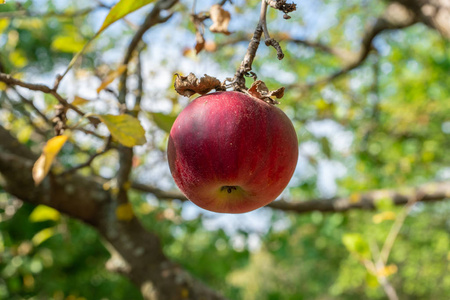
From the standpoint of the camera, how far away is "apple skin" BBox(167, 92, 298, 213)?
0.57 m

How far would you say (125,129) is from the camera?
0.76 metres

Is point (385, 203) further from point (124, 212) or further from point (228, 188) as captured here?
point (228, 188)

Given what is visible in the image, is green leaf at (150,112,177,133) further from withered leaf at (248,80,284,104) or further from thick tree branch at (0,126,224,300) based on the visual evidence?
thick tree branch at (0,126,224,300)

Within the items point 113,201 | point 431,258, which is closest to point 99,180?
point 113,201

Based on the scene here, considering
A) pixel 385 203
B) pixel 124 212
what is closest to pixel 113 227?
pixel 124 212

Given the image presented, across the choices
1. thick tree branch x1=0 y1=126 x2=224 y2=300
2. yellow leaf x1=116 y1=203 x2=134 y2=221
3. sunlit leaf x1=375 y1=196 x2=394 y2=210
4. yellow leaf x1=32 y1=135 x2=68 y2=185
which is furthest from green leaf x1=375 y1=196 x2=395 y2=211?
yellow leaf x1=32 y1=135 x2=68 y2=185

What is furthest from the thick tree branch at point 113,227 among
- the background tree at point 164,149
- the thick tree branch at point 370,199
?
the thick tree branch at point 370,199

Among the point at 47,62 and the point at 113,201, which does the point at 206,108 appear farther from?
the point at 47,62

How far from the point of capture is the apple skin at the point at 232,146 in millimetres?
571

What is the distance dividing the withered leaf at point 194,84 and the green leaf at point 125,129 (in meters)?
0.15

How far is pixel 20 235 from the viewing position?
2586mm

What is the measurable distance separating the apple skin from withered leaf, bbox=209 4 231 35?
29cm

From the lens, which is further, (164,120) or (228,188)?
(164,120)

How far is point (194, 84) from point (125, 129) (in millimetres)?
201
